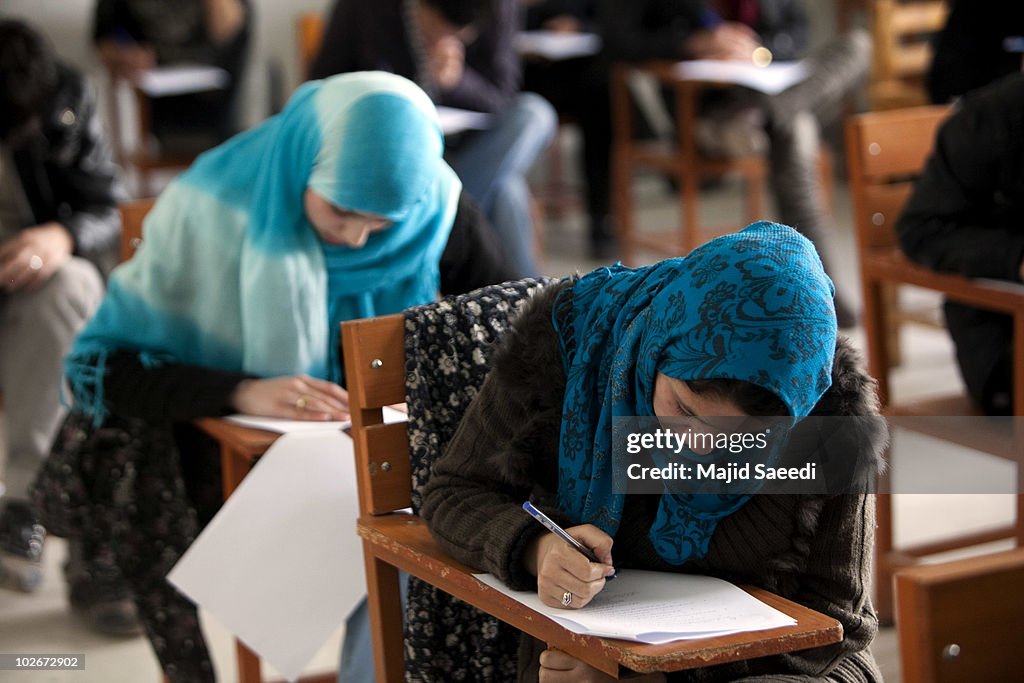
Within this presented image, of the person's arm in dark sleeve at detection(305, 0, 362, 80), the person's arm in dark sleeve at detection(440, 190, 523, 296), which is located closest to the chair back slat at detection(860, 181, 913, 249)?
the person's arm in dark sleeve at detection(440, 190, 523, 296)

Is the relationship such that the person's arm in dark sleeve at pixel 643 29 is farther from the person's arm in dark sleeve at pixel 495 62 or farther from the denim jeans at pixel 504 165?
the denim jeans at pixel 504 165

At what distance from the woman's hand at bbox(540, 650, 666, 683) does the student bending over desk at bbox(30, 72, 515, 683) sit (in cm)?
76

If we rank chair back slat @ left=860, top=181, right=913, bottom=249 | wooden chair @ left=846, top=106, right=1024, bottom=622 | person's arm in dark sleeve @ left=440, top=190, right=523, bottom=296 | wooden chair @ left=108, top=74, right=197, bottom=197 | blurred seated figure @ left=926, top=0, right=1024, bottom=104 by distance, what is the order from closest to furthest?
person's arm in dark sleeve @ left=440, top=190, right=523, bottom=296 → wooden chair @ left=846, top=106, right=1024, bottom=622 → chair back slat @ left=860, top=181, right=913, bottom=249 → blurred seated figure @ left=926, top=0, right=1024, bottom=104 → wooden chair @ left=108, top=74, right=197, bottom=197

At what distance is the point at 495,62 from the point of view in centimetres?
410

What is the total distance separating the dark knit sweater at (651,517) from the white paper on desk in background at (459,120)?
2318 millimetres

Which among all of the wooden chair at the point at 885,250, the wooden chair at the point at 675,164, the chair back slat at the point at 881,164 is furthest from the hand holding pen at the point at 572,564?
the wooden chair at the point at 675,164

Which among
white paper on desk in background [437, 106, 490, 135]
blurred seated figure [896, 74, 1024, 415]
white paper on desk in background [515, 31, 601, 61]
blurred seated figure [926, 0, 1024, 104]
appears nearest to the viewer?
blurred seated figure [896, 74, 1024, 415]

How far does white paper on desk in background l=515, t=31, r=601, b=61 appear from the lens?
5.55 m

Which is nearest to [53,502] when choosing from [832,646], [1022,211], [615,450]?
[615,450]

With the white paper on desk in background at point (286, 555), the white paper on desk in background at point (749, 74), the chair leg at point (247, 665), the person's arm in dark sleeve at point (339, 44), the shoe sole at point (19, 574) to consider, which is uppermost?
the person's arm in dark sleeve at point (339, 44)

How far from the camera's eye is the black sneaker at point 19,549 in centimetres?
268

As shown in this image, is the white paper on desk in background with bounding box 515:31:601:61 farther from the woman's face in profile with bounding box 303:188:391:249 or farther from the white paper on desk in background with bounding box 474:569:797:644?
the white paper on desk in background with bounding box 474:569:797:644

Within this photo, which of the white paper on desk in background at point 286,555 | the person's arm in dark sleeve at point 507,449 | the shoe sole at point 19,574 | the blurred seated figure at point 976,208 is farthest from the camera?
the shoe sole at point 19,574

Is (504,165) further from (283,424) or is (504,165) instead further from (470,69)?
(283,424)
